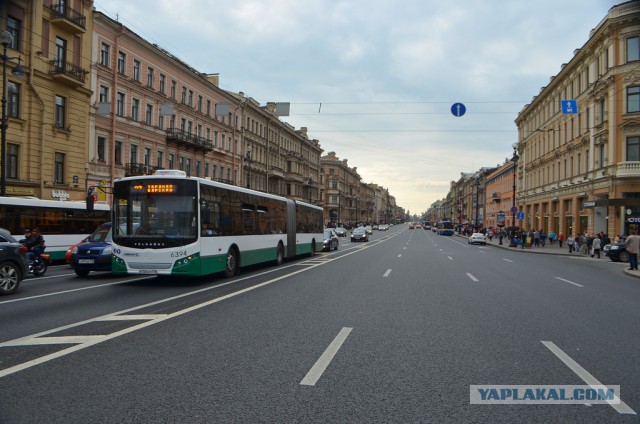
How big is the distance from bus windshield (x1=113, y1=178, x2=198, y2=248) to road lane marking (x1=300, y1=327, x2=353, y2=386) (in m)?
6.74

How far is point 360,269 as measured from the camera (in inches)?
703

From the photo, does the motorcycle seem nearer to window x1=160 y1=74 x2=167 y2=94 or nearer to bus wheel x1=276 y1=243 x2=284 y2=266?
bus wheel x1=276 y1=243 x2=284 y2=266

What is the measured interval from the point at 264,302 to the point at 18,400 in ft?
19.4

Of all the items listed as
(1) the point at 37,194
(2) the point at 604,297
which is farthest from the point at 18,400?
(1) the point at 37,194

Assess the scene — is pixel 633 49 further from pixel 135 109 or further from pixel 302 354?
pixel 302 354

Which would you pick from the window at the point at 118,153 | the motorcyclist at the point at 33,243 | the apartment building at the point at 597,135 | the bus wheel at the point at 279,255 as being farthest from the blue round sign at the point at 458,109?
the window at the point at 118,153

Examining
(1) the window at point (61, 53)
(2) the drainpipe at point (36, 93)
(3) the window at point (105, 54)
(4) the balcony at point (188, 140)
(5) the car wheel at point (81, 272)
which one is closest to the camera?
(5) the car wheel at point (81, 272)

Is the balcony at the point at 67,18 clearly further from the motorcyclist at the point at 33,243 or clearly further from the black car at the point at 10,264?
the black car at the point at 10,264

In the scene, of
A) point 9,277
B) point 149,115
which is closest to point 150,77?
point 149,115

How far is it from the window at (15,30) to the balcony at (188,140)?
1560cm

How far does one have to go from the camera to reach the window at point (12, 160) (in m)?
26.6

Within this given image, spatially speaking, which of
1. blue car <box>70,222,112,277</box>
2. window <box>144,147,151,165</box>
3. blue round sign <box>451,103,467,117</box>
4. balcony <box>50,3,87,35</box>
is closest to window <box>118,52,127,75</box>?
balcony <box>50,3,87,35</box>

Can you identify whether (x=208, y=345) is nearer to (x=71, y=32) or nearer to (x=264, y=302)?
(x=264, y=302)

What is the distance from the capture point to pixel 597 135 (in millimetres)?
38188
